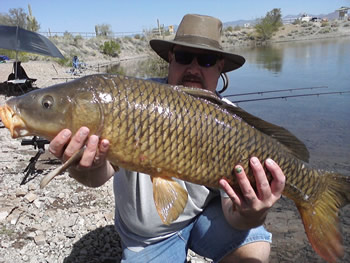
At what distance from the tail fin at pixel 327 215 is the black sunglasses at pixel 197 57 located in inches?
40.1

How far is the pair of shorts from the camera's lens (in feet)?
5.92

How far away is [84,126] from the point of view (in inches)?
51.0

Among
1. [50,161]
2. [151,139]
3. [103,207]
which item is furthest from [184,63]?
[50,161]

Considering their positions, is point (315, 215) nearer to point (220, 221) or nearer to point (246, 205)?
point (246, 205)

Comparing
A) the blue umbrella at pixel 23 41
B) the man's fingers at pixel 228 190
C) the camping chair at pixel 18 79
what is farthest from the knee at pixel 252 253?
the camping chair at pixel 18 79

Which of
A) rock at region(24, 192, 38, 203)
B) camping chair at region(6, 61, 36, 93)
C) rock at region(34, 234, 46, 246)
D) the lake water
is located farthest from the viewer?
camping chair at region(6, 61, 36, 93)

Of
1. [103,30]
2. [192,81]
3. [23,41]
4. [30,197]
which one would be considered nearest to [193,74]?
[192,81]

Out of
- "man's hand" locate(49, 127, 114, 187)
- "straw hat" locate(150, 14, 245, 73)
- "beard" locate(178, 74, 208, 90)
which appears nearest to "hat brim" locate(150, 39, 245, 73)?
"straw hat" locate(150, 14, 245, 73)

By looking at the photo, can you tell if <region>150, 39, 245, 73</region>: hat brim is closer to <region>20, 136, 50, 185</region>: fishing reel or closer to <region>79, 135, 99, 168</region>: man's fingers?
<region>79, 135, 99, 168</region>: man's fingers

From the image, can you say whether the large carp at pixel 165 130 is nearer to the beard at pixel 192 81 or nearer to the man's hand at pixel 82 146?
the man's hand at pixel 82 146

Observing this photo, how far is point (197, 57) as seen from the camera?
82.0 inches

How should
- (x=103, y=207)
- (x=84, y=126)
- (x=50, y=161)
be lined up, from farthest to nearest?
(x=50, y=161), (x=103, y=207), (x=84, y=126)

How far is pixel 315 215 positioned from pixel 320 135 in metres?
4.70

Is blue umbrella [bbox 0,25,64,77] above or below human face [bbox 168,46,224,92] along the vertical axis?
above
